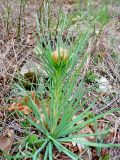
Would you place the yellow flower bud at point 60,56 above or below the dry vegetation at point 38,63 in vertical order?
above

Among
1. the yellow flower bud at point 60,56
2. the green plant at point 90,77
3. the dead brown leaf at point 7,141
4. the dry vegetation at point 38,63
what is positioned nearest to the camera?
the yellow flower bud at point 60,56

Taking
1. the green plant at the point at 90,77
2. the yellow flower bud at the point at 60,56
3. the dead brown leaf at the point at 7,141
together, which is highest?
the yellow flower bud at the point at 60,56

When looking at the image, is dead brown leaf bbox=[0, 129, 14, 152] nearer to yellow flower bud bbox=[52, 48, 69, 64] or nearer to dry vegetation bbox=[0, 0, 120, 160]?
dry vegetation bbox=[0, 0, 120, 160]

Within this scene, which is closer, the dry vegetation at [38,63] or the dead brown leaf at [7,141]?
the dead brown leaf at [7,141]

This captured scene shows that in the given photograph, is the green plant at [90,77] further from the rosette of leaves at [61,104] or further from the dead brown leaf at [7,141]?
the dead brown leaf at [7,141]

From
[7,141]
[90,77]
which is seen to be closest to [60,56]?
[7,141]

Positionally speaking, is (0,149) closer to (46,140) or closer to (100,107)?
(46,140)

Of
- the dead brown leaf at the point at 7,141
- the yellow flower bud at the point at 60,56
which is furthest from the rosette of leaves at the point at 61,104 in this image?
the dead brown leaf at the point at 7,141

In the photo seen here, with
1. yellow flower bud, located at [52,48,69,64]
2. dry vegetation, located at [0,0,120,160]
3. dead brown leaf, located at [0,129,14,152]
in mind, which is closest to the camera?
yellow flower bud, located at [52,48,69,64]

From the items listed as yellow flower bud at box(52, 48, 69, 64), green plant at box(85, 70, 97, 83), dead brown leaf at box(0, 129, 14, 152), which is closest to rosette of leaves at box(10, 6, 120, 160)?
yellow flower bud at box(52, 48, 69, 64)

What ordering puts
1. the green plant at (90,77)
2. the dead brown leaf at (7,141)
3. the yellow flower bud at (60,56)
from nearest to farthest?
the yellow flower bud at (60,56) < the dead brown leaf at (7,141) < the green plant at (90,77)

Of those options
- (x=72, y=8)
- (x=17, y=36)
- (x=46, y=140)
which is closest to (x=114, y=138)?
(x=46, y=140)

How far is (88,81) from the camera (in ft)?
6.23

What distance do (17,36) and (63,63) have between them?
41.4 inches
